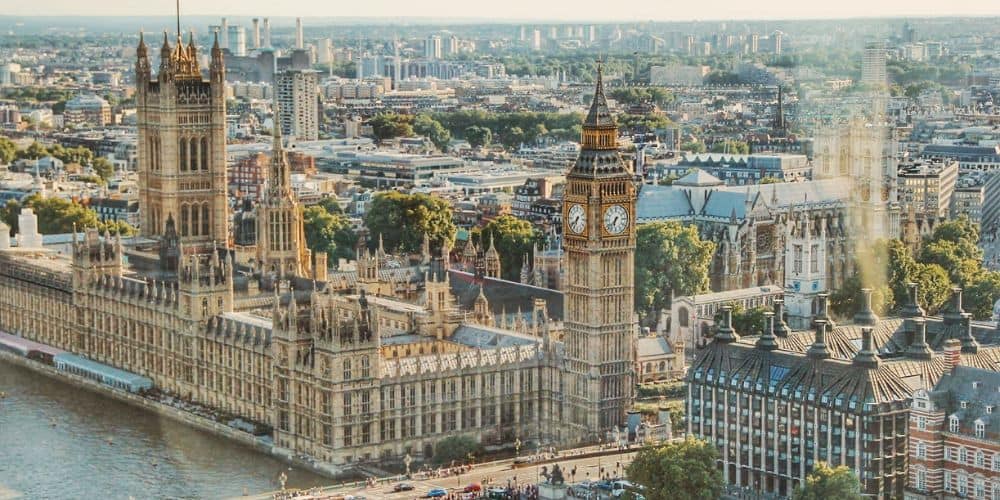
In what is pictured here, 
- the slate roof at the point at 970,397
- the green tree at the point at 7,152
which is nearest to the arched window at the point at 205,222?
the slate roof at the point at 970,397

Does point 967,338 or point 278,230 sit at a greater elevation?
point 278,230

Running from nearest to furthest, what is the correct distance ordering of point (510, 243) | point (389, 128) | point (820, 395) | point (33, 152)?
1. point (820, 395)
2. point (510, 243)
3. point (33, 152)
4. point (389, 128)

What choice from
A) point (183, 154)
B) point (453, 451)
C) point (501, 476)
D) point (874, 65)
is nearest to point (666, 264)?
point (874, 65)

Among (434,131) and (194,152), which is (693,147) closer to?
(434,131)

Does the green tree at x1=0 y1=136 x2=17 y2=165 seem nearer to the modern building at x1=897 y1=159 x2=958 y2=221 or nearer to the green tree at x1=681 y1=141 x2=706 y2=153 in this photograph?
the green tree at x1=681 y1=141 x2=706 y2=153

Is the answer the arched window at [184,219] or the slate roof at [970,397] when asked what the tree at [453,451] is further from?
the arched window at [184,219]

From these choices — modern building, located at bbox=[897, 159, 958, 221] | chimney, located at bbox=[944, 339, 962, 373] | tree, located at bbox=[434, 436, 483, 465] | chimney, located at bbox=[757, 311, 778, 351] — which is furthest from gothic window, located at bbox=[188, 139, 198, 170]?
chimney, located at bbox=[944, 339, 962, 373]
